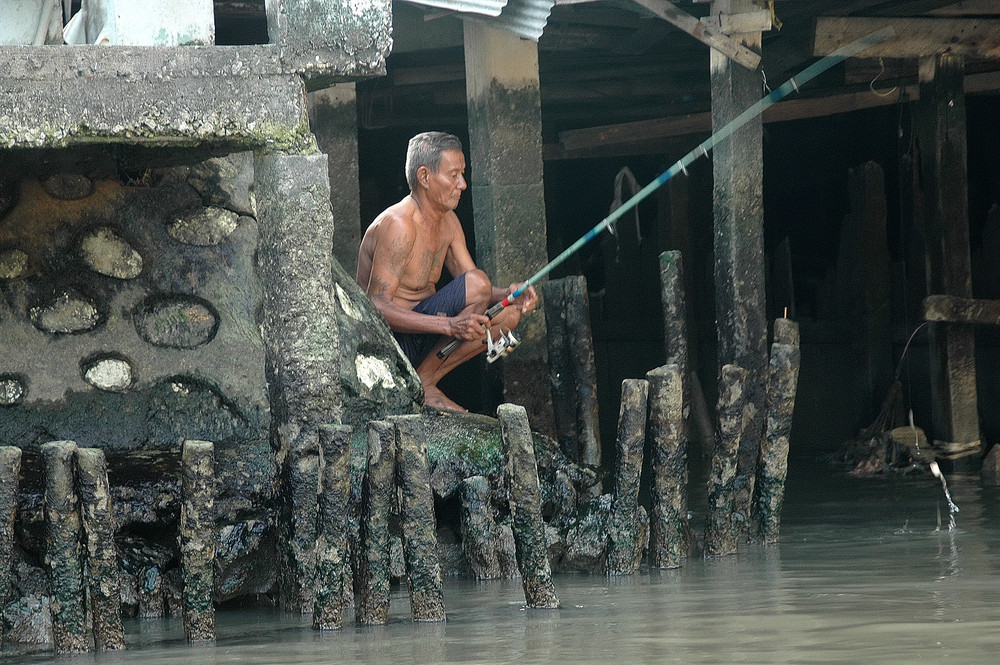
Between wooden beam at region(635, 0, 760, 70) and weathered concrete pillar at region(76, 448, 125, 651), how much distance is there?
4.37 meters

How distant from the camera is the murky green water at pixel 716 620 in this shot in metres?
4.70

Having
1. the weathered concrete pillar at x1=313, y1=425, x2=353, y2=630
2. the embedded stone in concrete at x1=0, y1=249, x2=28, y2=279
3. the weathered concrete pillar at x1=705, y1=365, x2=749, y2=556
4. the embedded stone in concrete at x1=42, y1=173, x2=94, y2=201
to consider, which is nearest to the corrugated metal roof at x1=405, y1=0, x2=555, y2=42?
the embedded stone in concrete at x1=42, y1=173, x2=94, y2=201

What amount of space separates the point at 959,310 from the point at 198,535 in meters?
5.79

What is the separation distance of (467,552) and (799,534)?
1947 millimetres

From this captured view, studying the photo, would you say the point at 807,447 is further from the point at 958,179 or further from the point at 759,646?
the point at 759,646

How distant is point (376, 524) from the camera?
17.9 ft

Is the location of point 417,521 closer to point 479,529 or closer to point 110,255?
point 479,529

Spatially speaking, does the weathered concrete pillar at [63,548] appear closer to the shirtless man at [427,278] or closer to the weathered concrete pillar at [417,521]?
the weathered concrete pillar at [417,521]

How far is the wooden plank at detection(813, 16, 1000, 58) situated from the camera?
29.0ft

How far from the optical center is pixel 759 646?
4715 mm

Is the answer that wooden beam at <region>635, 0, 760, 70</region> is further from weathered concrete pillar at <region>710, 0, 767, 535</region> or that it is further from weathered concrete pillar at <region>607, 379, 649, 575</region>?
weathered concrete pillar at <region>607, 379, 649, 575</region>

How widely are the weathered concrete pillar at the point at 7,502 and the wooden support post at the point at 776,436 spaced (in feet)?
11.8

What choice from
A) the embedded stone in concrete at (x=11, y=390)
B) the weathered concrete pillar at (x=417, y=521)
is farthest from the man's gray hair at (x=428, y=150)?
the weathered concrete pillar at (x=417, y=521)

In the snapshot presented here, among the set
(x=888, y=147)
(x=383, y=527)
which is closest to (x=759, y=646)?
(x=383, y=527)
